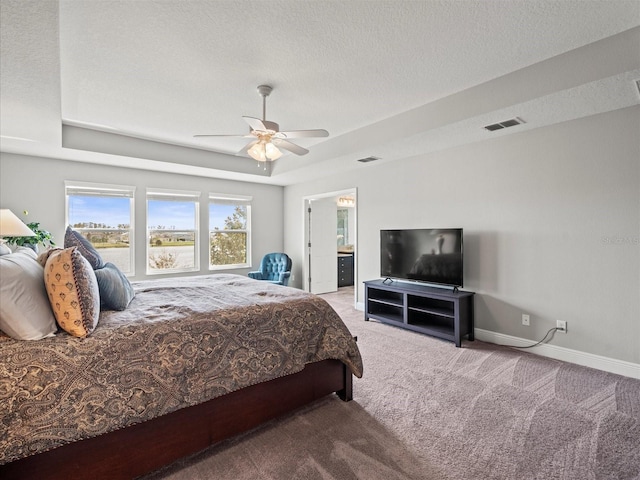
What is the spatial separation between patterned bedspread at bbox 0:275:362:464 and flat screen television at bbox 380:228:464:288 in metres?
2.03

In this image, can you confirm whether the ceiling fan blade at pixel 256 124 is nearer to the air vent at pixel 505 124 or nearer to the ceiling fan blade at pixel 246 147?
the ceiling fan blade at pixel 246 147

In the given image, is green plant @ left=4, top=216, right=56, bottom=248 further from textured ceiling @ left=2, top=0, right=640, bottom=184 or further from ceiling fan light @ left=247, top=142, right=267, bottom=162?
ceiling fan light @ left=247, top=142, right=267, bottom=162

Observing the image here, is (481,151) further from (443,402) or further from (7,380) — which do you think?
(7,380)

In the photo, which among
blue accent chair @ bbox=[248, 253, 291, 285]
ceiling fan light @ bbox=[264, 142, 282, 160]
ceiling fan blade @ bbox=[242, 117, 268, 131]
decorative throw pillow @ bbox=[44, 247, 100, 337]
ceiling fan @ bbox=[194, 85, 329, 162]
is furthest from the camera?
blue accent chair @ bbox=[248, 253, 291, 285]

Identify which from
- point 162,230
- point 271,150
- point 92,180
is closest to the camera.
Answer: point 271,150

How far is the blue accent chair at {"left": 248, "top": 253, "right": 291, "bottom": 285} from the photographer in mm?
5926

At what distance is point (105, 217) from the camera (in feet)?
16.4

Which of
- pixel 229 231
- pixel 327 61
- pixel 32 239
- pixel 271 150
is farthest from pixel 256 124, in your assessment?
pixel 229 231

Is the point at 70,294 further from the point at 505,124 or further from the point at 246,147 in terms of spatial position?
the point at 505,124

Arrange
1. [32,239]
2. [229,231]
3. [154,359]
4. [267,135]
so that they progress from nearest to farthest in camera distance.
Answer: [154,359], [267,135], [32,239], [229,231]

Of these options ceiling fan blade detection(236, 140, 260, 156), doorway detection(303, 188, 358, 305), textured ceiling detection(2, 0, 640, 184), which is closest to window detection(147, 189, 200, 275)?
textured ceiling detection(2, 0, 640, 184)

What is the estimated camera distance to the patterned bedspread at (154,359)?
1.38 meters

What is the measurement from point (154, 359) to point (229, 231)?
481 cm

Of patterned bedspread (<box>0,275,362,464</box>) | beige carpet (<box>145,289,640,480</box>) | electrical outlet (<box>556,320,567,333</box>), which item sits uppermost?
patterned bedspread (<box>0,275,362,464</box>)
